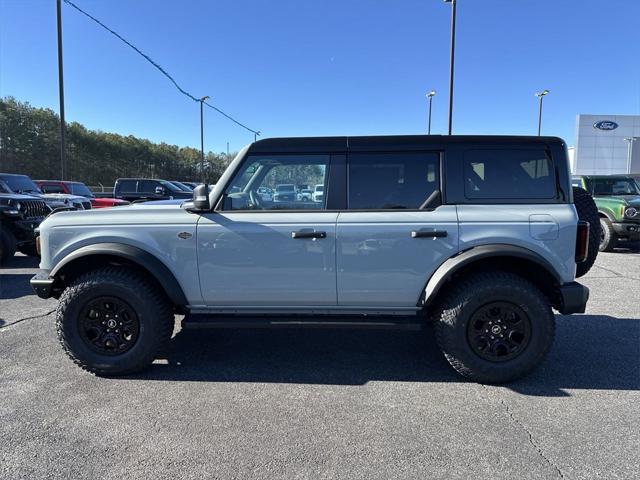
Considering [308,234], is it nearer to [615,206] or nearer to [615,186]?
[615,206]

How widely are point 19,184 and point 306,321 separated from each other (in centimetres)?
1050

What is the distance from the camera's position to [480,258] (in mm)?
3234

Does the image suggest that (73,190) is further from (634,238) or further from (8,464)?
(634,238)

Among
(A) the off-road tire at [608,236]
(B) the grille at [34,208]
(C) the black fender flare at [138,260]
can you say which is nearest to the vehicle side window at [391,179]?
(C) the black fender flare at [138,260]

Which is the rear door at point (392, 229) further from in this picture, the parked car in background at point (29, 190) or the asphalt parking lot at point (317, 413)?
the parked car in background at point (29, 190)

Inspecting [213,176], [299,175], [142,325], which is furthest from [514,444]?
[213,176]

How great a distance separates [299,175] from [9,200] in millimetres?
7802

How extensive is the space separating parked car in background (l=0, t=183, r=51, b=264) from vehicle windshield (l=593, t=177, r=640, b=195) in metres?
13.0

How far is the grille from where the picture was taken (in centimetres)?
862

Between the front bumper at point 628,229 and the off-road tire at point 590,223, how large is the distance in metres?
7.18

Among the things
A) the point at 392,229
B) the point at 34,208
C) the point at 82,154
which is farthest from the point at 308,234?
the point at 82,154

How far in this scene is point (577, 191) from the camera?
3.94 metres

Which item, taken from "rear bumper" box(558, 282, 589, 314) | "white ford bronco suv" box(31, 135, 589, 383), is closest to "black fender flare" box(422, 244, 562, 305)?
"white ford bronco suv" box(31, 135, 589, 383)

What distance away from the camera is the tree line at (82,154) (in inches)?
1534
